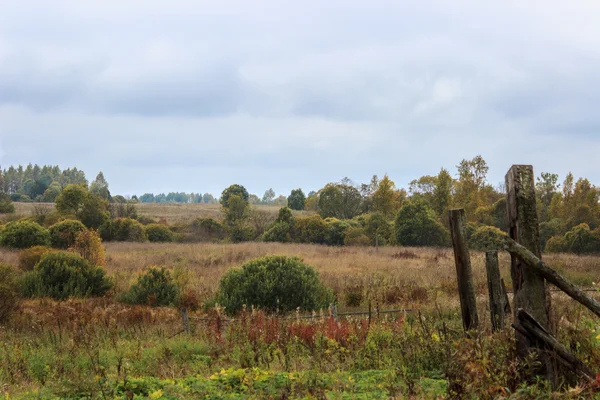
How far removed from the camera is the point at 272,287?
47.5ft

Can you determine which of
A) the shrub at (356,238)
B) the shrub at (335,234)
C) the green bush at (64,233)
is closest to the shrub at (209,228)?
the shrub at (335,234)

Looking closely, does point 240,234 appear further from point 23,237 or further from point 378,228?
point 23,237

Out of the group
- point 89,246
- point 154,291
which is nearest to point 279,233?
point 89,246

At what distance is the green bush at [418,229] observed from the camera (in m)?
41.1

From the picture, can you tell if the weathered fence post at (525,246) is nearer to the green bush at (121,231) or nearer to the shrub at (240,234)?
the green bush at (121,231)

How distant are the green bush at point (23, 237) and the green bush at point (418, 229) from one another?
24.2 meters

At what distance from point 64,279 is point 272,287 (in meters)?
8.25

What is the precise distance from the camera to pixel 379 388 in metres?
4.80

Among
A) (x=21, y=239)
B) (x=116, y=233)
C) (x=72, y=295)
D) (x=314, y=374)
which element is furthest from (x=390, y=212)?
(x=314, y=374)

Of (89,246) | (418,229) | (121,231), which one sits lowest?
(418,229)

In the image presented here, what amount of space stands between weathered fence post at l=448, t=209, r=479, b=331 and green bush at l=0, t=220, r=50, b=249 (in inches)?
1136

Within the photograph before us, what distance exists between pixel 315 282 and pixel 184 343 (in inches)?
260

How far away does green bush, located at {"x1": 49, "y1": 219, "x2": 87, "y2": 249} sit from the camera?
32031 mm

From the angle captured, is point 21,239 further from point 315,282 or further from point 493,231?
point 493,231
